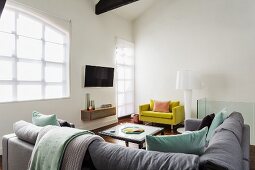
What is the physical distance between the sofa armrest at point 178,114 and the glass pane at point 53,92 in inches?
110

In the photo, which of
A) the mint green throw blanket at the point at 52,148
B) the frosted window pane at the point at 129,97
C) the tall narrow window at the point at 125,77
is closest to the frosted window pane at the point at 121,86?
the tall narrow window at the point at 125,77

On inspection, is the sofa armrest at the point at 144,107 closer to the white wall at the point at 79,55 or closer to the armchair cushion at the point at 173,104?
the armchair cushion at the point at 173,104

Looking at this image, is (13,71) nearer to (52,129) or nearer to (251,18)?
(52,129)

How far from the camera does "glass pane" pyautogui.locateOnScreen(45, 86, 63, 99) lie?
4086 millimetres

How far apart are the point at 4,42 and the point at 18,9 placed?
69 cm

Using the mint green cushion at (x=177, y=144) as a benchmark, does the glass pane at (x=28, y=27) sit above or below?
above

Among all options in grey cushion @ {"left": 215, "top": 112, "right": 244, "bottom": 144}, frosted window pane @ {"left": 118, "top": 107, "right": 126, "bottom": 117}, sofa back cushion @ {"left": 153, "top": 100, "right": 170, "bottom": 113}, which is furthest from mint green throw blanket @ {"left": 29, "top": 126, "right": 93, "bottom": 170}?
frosted window pane @ {"left": 118, "top": 107, "right": 126, "bottom": 117}

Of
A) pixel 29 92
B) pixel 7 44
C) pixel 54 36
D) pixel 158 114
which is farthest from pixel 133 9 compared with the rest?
pixel 29 92

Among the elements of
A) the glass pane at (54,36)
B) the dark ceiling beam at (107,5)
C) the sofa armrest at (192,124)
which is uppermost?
the dark ceiling beam at (107,5)

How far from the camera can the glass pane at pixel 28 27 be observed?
3596mm

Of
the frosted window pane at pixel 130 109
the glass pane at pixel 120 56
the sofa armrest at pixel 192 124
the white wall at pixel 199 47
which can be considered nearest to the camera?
the sofa armrest at pixel 192 124

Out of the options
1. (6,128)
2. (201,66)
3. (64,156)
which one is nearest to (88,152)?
(64,156)

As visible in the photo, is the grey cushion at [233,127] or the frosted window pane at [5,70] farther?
the frosted window pane at [5,70]

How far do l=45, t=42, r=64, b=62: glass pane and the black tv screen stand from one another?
2.22ft
